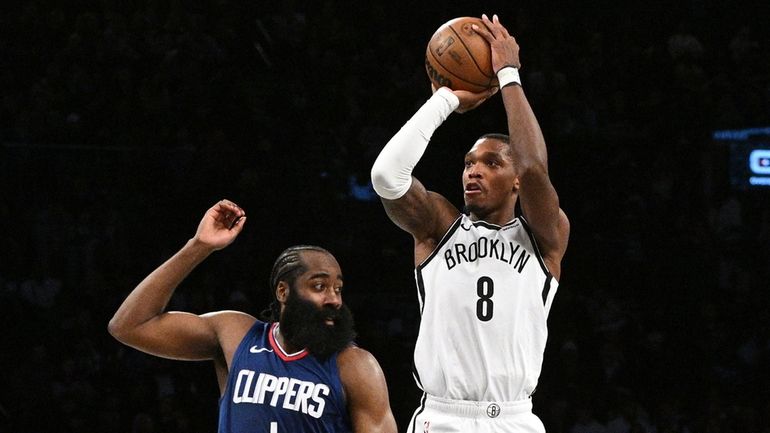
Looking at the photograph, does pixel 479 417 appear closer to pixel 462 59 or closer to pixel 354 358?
pixel 354 358

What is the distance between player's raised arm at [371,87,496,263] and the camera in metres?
3.92

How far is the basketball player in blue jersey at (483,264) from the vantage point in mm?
3998

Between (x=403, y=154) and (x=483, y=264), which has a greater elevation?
(x=403, y=154)

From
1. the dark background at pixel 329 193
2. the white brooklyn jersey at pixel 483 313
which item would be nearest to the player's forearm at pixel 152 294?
the white brooklyn jersey at pixel 483 313

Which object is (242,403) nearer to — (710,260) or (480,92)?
(480,92)

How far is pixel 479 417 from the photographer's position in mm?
4070

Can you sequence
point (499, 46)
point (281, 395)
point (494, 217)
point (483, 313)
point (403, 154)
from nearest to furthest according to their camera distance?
point (281, 395)
point (403, 154)
point (483, 313)
point (499, 46)
point (494, 217)

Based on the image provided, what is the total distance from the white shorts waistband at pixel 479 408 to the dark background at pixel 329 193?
173 inches

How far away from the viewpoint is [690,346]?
9.31m

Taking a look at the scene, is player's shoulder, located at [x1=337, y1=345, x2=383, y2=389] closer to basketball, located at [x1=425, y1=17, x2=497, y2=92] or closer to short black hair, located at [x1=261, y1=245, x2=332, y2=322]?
short black hair, located at [x1=261, y1=245, x2=332, y2=322]

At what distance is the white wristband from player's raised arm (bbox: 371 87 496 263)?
0.15m

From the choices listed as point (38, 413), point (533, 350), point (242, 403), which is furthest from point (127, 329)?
point (38, 413)

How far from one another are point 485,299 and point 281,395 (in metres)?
0.95

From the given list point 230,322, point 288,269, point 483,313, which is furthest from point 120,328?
point 483,313
